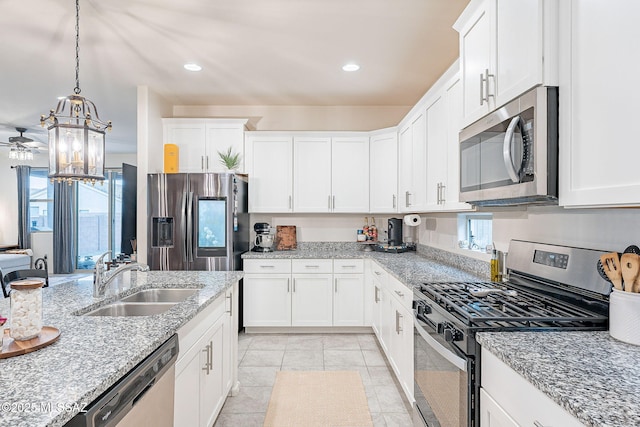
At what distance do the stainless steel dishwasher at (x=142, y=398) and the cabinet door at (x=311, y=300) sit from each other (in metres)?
2.46

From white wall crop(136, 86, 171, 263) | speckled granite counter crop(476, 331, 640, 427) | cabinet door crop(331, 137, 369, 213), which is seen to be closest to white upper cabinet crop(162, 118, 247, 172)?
white wall crop(136, 86, 171, 263)

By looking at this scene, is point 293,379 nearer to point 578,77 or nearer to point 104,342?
point 104,342

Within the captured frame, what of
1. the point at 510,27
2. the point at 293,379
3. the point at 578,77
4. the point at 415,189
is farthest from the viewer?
the point at 415,189

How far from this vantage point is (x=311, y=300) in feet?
12.8

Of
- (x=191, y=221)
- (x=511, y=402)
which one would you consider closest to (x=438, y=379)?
(x=511, y=402)

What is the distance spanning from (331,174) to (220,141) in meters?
1.35

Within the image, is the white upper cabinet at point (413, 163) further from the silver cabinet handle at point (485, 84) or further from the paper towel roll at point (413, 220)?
the silver cabinet handle at point (485, 84)

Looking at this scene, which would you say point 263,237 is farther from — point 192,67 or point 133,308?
point 133,308

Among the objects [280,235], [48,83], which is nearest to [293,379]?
[280,235]

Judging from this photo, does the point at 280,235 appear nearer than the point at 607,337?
No

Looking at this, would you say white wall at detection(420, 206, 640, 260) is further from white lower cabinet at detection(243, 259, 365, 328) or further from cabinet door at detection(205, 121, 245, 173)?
cabinet door at detection(205, 121, 245, 173)

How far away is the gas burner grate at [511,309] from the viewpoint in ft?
4.25

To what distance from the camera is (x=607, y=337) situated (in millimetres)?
1214

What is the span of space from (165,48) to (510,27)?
8.43 ft
